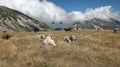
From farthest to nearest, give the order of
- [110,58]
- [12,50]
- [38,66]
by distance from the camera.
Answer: [12,50]
[110,58]
[38,66]

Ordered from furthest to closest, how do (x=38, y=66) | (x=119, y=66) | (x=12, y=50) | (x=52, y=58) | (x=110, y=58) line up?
(x=12, y=50), (x=110, y=58), (x=52, y=58), (x=119, y=66), (x=38, y=66)

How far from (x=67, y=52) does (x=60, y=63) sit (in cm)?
477

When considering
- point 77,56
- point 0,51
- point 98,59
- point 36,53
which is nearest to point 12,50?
point 0,51

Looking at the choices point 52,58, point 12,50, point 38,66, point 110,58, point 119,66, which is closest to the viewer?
point 38,66

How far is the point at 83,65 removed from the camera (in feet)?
57.1

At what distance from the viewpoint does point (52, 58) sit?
19.8 m

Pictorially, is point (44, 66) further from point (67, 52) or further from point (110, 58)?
point (110, 58)

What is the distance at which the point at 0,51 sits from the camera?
21.8 metres

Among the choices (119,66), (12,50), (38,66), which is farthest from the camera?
(12,50)

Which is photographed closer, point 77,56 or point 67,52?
point 77,56

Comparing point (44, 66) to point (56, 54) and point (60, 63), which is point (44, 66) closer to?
point (60, 63)

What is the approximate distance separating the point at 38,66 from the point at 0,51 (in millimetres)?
6453

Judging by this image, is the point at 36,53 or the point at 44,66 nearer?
the point at 44,66

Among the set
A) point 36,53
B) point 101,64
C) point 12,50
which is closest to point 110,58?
point 101,64
